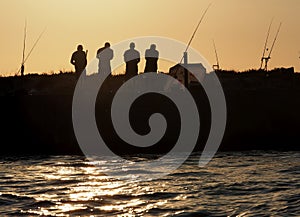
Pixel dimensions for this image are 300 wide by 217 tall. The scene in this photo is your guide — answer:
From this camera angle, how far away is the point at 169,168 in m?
20.8

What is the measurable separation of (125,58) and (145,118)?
2.51 metres

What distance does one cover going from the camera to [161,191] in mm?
16703

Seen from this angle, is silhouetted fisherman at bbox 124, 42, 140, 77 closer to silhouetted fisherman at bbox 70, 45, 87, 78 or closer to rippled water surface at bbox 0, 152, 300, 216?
silhouetted fisherman at bbox 70, 45, 87, 78

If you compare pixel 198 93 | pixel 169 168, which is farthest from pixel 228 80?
pixel 169 168

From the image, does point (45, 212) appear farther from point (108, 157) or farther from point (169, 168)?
point (108, 157)

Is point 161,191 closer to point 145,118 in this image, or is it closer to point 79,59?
point 145,118

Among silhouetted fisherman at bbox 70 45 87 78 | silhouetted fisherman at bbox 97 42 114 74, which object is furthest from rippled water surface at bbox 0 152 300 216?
silhouetted fisherman at bbox 70 45 87 78

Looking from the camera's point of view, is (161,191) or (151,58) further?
(151,58)

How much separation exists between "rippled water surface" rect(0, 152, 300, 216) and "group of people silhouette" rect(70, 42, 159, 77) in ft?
23.7

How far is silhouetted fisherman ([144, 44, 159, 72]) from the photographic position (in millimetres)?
29062

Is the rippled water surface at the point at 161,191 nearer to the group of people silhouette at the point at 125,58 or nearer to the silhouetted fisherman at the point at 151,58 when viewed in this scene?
the group of people silhouette at the point at 125,58

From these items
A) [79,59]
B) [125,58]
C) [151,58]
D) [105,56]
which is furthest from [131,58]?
[79,59]

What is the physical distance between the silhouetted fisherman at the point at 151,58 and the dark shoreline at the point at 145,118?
Result: 111cm

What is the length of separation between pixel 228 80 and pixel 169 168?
51.0 feet
